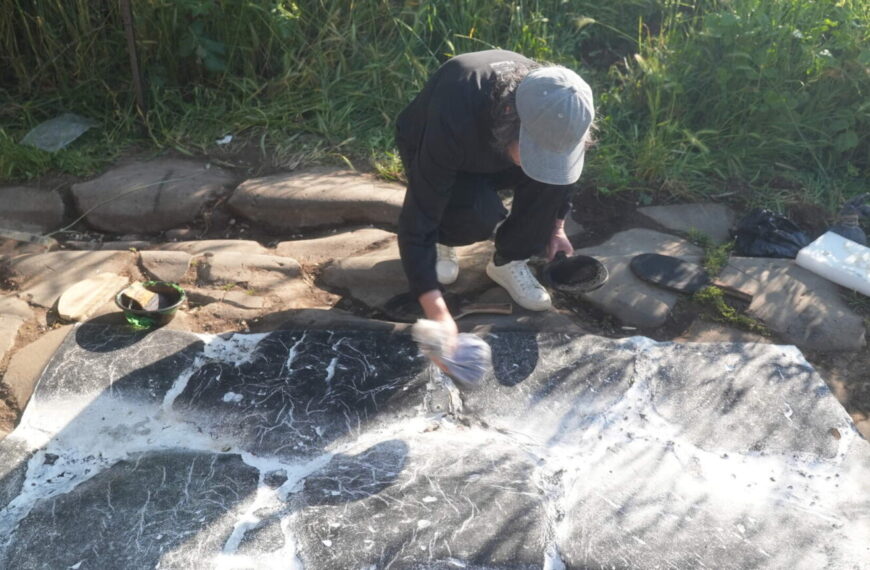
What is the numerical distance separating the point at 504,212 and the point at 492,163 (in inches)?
12.2

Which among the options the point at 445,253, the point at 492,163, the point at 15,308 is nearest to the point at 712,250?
the point at 445,253

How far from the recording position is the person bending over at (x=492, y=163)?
80.4 inches

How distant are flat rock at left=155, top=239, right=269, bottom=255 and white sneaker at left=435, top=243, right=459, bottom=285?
82 centimetres

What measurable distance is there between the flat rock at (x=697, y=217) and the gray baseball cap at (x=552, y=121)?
5.42ft

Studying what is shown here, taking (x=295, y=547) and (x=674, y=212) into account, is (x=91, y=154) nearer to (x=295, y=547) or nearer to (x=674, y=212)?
(x=295, y=547)

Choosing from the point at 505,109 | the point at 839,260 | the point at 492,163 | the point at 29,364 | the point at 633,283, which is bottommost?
the point at 29,364

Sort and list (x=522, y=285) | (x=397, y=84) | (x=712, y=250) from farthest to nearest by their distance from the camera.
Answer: (x=397, y=84) → (x=712, y=250) → (x=522, y=285)

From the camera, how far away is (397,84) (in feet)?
13.6

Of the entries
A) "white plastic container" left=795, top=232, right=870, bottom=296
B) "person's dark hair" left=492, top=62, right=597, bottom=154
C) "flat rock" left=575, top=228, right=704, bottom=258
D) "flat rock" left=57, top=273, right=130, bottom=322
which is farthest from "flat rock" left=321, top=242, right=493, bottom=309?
"white plastic container" left=795, top=232, right=870, bottom=296

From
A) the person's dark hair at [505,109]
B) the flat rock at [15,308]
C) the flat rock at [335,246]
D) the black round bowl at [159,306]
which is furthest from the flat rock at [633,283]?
the flat rock at [15,308]

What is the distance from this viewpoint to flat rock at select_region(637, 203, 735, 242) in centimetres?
358

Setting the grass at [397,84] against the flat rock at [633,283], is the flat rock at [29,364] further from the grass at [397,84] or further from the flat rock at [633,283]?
the flat rock at [633,283]

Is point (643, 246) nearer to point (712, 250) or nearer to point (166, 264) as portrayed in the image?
point (712, 250)

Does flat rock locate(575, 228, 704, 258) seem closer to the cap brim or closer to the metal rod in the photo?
the cap brim
